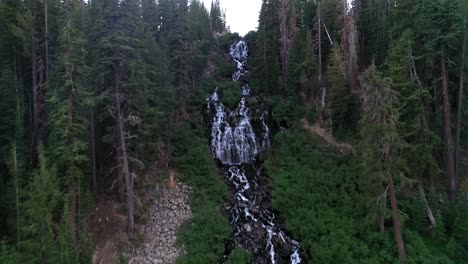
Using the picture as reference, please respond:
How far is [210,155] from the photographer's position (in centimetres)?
2864

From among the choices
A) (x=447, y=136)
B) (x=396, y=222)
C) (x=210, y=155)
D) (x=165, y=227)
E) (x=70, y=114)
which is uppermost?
(x=70, y=114)

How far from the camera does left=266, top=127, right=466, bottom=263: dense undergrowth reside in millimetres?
18125

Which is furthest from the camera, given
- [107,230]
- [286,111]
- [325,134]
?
[286,111]

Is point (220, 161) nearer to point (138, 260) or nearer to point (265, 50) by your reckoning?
point (138, 260)

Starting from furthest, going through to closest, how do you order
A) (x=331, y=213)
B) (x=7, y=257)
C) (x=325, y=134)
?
(x=325, y=134), (x=331, y=213), (x=7, y=257)

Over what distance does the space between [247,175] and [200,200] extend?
587 cm

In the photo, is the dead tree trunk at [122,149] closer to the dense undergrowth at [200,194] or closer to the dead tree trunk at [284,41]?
the dense undergrowth at [200,194]

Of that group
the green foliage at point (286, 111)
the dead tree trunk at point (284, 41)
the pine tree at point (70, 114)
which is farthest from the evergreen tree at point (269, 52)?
the pine tree at point (70, 114)

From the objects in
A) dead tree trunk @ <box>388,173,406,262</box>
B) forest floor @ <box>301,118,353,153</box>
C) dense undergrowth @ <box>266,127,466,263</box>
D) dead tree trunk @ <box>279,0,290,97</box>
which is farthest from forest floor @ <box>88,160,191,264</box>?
dead tree trunk @ <box>279,0,290,97</box>

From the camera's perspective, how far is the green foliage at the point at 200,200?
62.7 feet

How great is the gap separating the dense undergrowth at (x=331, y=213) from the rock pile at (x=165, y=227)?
22.1ft

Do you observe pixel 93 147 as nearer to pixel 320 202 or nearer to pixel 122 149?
pixel 122 149

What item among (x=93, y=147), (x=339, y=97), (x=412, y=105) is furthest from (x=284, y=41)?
(x=93, y=147)

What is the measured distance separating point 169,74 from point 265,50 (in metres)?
14.8
